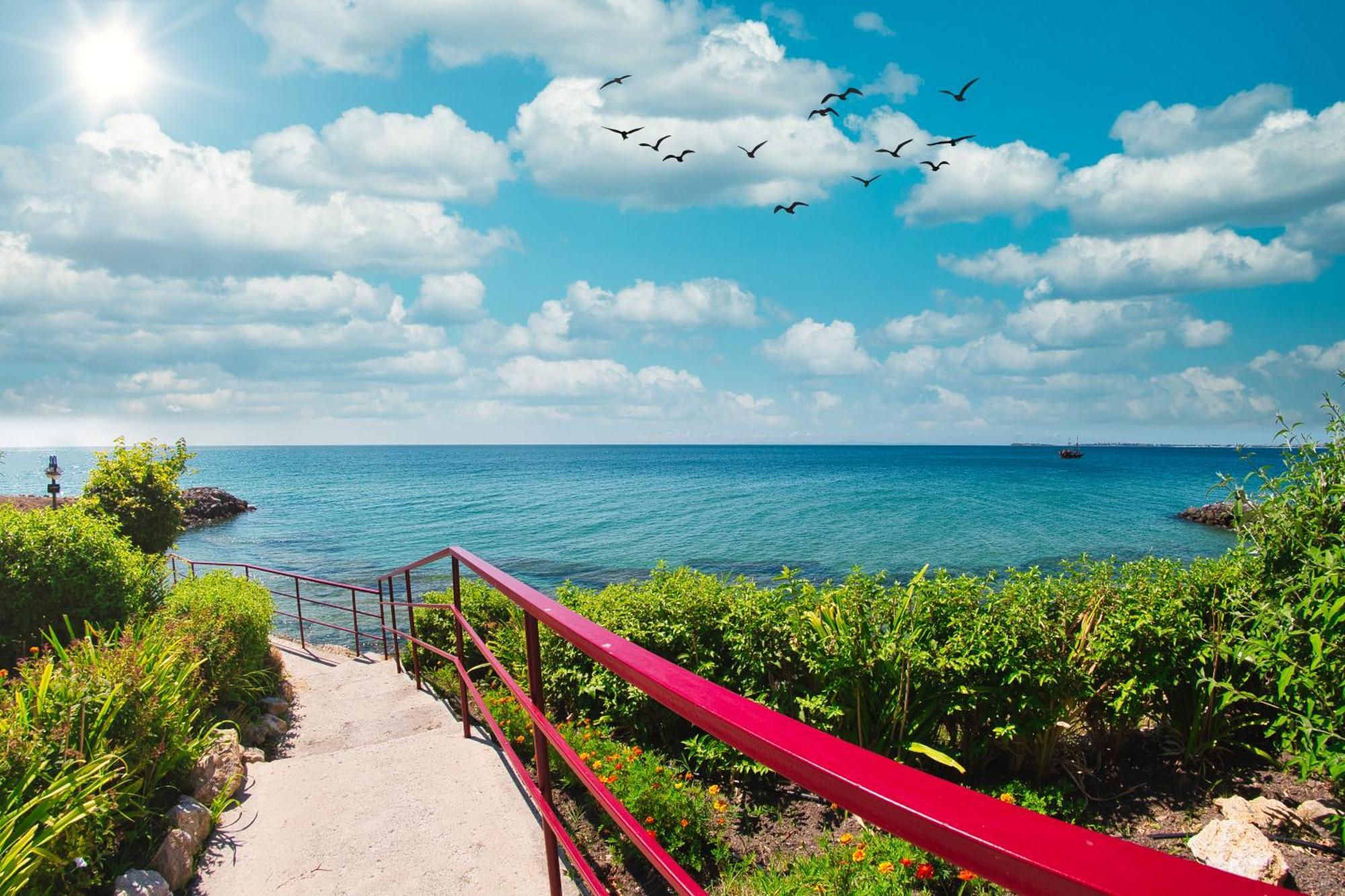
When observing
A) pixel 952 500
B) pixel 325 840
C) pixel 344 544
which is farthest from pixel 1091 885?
pixel 952 500

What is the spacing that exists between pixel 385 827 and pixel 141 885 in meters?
1.00

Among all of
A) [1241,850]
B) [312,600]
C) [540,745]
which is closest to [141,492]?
[312,600]

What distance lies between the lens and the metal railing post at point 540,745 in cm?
266

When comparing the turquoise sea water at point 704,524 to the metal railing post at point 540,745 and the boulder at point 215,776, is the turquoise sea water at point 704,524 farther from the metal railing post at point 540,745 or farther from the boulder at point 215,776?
the boulder at point 215,776

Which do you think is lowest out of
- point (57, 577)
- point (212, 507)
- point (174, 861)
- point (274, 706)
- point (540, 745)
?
point (212, 507)

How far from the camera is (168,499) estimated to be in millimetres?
12703

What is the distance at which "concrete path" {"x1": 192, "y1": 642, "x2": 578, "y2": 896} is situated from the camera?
3.22m

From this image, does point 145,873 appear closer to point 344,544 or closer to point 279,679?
point 279,679

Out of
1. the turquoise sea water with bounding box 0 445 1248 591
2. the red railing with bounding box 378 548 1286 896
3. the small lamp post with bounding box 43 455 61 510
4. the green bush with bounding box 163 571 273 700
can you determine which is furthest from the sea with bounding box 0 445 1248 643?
the green bush with bounding box 163 571 273 700

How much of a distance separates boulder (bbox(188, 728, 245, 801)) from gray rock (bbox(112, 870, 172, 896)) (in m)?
0.72

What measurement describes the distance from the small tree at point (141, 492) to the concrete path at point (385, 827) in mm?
9568

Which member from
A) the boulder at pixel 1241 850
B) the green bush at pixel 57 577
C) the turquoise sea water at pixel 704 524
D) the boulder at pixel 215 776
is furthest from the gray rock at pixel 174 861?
the turquoise sea water at pixel 704 524

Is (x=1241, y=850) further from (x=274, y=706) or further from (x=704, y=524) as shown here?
(x=704, y=524)

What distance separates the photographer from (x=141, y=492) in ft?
40.3
